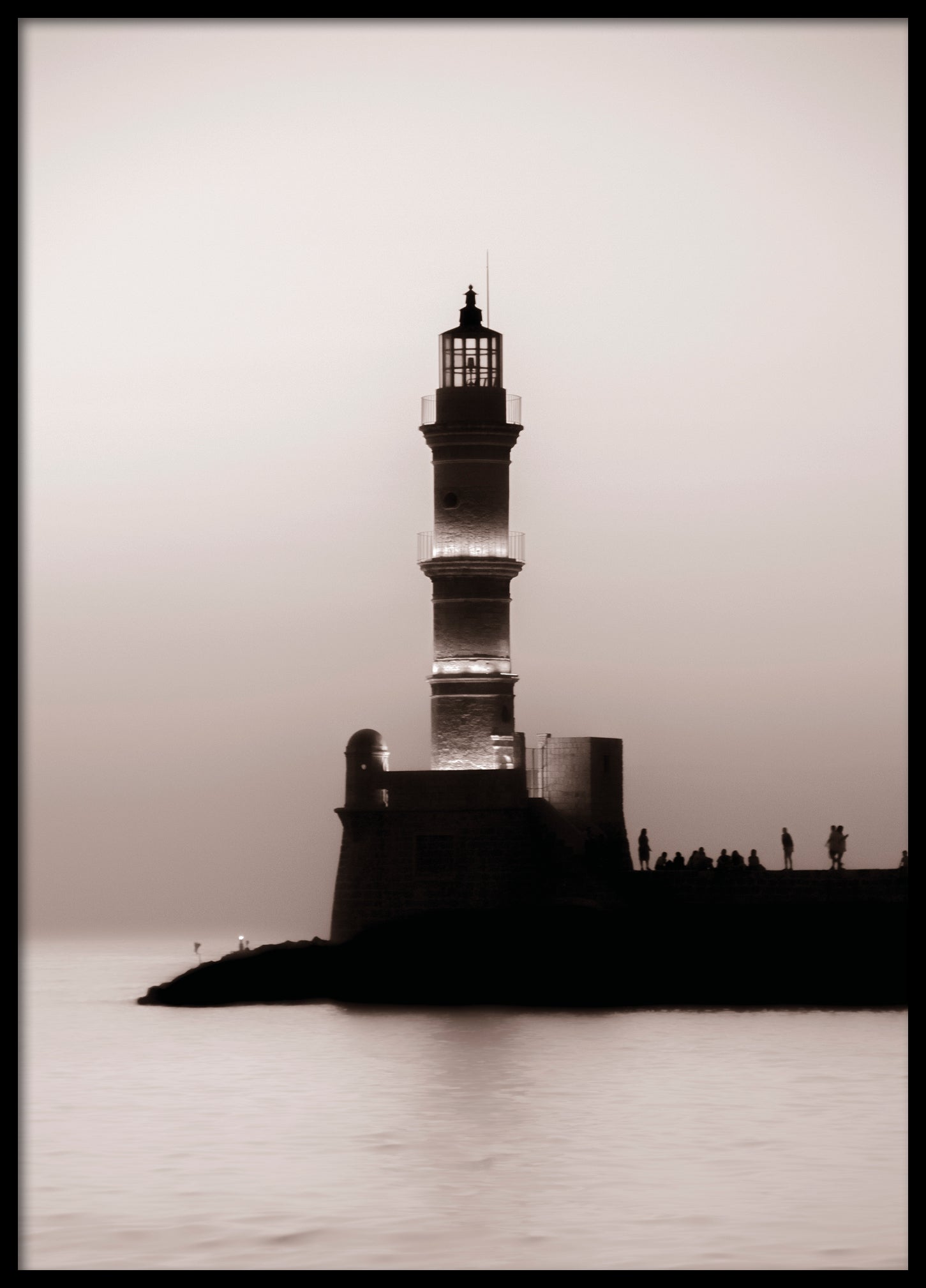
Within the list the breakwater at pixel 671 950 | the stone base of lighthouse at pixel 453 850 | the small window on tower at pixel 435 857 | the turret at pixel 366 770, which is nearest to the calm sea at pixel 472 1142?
the breakwater at pixel 671 950

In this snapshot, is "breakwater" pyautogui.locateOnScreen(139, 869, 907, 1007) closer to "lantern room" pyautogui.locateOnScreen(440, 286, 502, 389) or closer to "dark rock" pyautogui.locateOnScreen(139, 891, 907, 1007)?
"dark rock" pyautogui.locateOnScreen(139, 891, 907, 1007)

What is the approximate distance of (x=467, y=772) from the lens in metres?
40.6

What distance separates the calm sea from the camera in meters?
17.9

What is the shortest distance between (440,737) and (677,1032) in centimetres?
872

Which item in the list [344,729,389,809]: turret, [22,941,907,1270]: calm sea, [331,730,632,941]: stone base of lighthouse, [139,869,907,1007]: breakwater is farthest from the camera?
[344,729,389,809]: turret

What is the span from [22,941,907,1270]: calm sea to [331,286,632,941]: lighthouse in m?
2.63

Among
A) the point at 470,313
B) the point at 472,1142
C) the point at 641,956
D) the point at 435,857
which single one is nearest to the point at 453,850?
the point at 435,857

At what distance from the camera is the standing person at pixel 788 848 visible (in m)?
41.1

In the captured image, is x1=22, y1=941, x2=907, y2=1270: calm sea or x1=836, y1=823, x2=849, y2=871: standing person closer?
x1=22, y1=941, x2=907, y2=1270: calm sea

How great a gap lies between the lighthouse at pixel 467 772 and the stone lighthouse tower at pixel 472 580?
28 millimetres

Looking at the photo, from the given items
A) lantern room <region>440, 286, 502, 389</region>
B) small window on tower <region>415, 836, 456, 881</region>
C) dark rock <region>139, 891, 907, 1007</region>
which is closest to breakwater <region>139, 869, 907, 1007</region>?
dark rock <region>139, 891, 907, 1007</region>

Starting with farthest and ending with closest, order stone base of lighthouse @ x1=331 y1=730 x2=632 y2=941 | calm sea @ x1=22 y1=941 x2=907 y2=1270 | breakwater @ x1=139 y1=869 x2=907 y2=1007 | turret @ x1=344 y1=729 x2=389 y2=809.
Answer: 1. turret @ x1=344 y1=729 x2=389 y2=809
2. stone base of lighthouse @ x1=331 y1=730 x2=632 y2=941
3. breakwater @ x1=139 y1=869 x2=907 y2=1007
4. calm sea @ x1=22 y1=941 x2=907 y2=1270

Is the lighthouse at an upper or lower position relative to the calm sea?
upper
